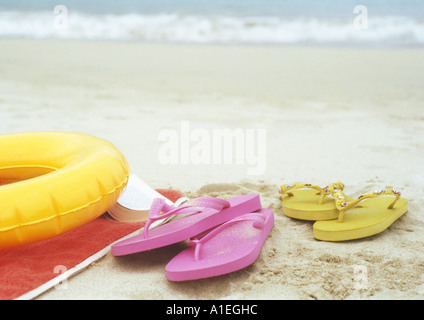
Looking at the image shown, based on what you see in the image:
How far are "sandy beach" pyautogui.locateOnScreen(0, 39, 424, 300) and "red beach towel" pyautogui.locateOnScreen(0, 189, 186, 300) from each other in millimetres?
39

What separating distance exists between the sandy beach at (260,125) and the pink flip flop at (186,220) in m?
0.07

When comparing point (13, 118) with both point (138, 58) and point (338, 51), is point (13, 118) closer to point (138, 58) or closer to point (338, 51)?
point (138, 58)

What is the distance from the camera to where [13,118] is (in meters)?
3.33

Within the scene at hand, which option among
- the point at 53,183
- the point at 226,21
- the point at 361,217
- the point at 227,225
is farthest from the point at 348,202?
the point at 226,21

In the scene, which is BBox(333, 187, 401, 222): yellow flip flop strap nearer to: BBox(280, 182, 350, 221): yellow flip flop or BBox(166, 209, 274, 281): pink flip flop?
BBox(280, 182, 350, 221): yellow flip flop

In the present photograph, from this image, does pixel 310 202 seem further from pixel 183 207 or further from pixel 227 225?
pixel 183 207

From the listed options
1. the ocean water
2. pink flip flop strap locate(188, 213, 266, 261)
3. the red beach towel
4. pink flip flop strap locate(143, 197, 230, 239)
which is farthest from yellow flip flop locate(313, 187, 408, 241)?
the ocean water

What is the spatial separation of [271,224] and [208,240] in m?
0.29

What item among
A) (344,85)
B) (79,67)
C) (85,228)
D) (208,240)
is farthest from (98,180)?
(79,67)

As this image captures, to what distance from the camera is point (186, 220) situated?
161 cm

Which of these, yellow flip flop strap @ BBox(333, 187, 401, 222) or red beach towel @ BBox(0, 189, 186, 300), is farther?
yellow flip flop strap @ BBox(333, 187, 401, 222)

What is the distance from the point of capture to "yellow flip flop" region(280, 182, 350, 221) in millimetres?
1731

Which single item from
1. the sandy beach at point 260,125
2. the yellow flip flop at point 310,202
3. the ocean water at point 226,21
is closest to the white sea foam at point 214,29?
the ocean water at point 226,21

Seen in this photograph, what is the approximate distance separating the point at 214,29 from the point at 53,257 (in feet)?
23.1
